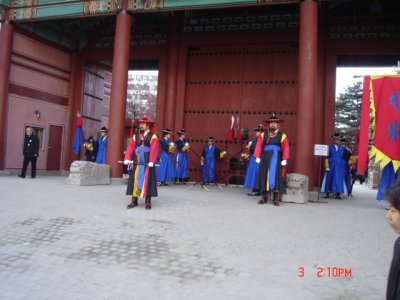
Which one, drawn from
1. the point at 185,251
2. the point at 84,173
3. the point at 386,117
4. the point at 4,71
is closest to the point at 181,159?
the point at 84,173

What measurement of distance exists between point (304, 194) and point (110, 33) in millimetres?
9955

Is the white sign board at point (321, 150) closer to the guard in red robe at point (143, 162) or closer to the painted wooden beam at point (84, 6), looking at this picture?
the painted wooden beam at point (84, 6)

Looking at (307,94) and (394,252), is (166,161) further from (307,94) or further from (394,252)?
(394,252)

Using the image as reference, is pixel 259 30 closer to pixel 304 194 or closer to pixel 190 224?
pixel 304 194

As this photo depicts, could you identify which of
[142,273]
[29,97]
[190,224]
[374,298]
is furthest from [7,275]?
[29,97]

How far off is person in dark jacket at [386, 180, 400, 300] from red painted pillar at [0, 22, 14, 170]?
1278 cm

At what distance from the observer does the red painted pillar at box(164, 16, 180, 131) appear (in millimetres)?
13180

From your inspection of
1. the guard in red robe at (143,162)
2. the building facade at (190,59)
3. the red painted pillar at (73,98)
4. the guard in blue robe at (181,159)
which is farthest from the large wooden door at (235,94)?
the guard in red robe at (143,162)

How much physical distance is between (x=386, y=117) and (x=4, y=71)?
11.2 meters

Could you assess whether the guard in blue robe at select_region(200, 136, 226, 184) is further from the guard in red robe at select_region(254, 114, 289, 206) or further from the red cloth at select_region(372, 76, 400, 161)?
the red cloth at select_region(372, 76, 400, 161)

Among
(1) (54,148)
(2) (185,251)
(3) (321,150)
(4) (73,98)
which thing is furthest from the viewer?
(4) (73,98)

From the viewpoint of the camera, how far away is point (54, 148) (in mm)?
14422

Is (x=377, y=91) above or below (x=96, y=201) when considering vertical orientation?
above

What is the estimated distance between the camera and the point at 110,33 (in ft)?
47.7
